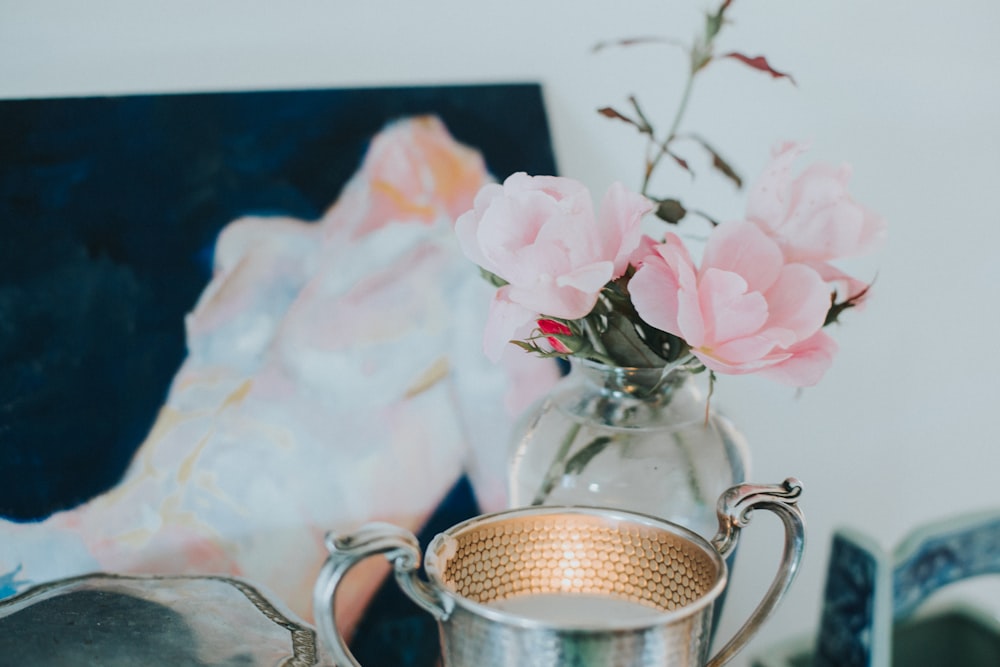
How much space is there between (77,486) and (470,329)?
10.7 inches

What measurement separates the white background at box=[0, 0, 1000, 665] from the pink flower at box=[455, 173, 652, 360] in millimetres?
248

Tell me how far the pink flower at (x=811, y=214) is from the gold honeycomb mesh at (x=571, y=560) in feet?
0.55

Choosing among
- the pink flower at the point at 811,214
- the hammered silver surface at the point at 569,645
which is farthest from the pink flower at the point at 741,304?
the hammered silver surface at the point at 569,645

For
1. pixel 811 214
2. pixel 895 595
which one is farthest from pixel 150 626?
pixel 895 595

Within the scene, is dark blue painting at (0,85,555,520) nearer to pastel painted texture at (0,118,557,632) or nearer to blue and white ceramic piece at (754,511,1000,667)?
pastel painted texture at (0,118,557,632)

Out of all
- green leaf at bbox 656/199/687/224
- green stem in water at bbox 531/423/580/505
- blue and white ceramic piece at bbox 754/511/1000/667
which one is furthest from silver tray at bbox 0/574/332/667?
blue and white ceramic piece at bbox 754/511/1000/667

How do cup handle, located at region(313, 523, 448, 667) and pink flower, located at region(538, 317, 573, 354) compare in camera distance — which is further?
pink flower, located at region(538, 317, 573, 354)

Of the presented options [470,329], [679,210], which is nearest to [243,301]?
[470,329]

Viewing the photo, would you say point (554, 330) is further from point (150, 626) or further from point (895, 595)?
point (895, 595)

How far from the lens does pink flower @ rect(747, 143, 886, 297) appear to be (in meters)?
0.43

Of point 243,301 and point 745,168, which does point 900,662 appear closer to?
point 745,168

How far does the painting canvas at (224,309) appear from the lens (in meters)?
0.47

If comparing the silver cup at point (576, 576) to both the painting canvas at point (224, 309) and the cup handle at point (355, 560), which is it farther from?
the painting canvas at point (224, 309)

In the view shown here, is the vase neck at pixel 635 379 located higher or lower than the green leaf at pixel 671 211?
lower
